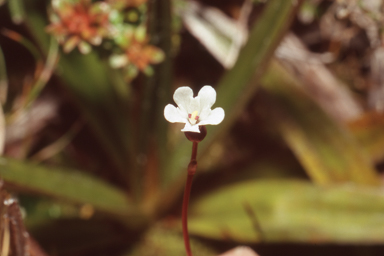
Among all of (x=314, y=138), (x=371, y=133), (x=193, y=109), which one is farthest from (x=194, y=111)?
(x=371, y=133)

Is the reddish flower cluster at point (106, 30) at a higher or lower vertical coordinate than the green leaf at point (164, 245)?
higher

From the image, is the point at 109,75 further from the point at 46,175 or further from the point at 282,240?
the point at 282,240


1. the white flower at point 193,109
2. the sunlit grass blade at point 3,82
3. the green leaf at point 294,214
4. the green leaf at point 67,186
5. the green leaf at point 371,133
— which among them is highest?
the sunlit grass blade at point 3,82

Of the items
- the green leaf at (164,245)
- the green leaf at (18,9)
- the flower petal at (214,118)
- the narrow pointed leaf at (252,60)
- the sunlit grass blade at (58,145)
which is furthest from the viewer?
the sunlit grass blade at (58,145)

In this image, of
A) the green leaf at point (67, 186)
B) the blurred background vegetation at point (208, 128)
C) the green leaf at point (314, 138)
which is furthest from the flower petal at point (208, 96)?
the green leaf at point (314, 138)

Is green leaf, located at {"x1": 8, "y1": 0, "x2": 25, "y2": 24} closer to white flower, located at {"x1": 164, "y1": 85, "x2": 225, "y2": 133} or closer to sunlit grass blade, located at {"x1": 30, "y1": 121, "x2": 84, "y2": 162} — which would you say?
sunlit grass blade, located at {"x1": 30, "y1": 121, "x2": 84, "y2": 162}

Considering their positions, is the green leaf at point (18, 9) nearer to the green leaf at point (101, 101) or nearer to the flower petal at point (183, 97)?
the green leaf at point (101, 101)
